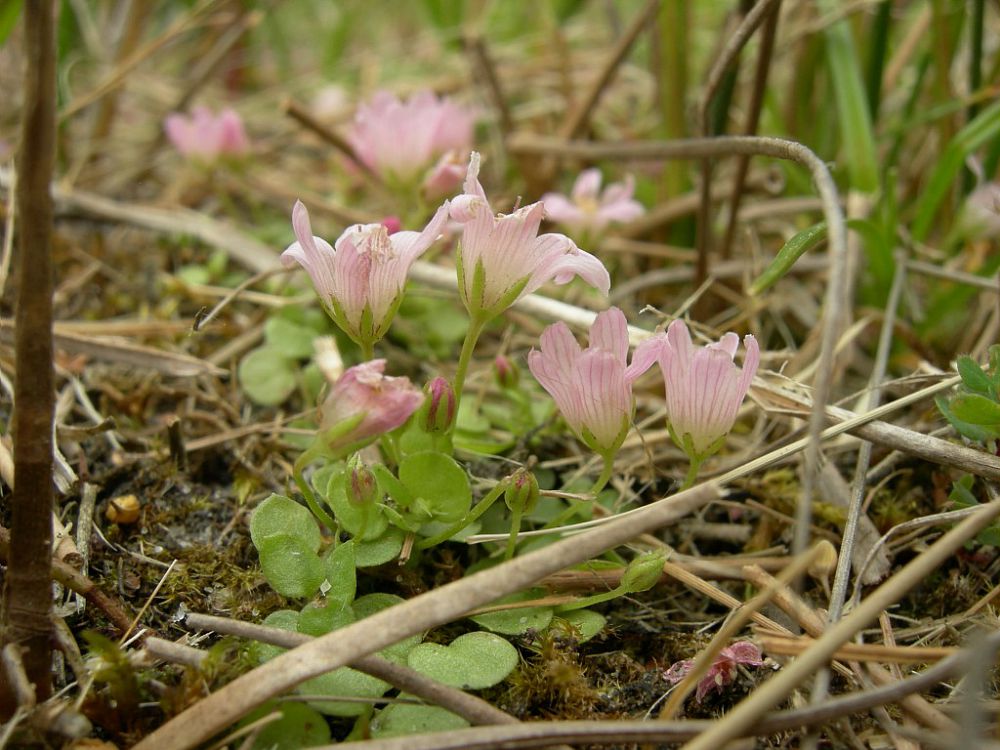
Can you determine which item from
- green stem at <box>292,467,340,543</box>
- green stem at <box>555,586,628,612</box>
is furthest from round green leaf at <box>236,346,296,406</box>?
green stem at <box>555,586,628,612</box>

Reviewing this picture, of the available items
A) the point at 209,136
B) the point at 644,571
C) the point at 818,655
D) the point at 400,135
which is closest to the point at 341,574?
the point at 644,571

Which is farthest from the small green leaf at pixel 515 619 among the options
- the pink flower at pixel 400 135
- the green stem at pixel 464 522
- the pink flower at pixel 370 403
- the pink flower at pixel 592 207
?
the pink flower at pixel 400 135

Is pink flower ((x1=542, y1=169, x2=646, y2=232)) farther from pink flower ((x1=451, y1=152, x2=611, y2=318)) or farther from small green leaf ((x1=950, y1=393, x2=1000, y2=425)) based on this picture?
small green leaf ((x1=950, y1=393, x2=1000, y2=425))

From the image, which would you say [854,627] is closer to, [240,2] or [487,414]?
[487,414]

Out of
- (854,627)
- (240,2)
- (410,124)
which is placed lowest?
(854,627)

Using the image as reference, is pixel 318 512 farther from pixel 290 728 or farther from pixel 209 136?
pixel 209 136

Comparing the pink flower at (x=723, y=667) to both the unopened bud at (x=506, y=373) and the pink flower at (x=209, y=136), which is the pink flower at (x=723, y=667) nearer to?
the unopened bud at (x=506, y=373)

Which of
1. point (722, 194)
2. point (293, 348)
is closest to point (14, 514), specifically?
point (293, 348)
